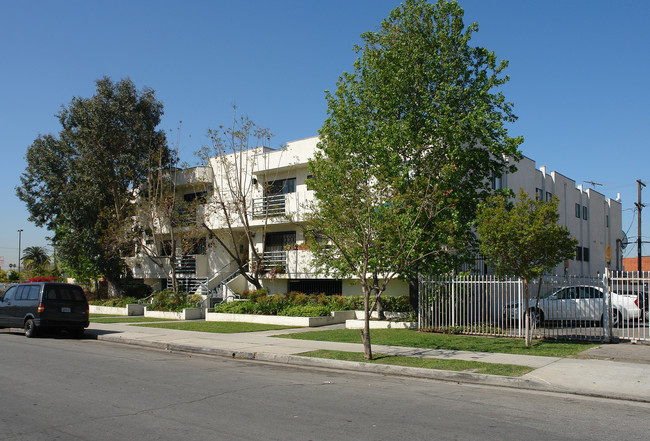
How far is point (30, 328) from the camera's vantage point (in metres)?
17.8

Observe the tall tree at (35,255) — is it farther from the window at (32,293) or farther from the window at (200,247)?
the window at (32,293)

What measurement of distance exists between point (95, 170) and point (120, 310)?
840 cm

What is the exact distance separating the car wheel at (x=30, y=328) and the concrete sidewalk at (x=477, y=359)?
6.27 ft

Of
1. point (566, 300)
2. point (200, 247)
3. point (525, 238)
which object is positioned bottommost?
point (566, 300)

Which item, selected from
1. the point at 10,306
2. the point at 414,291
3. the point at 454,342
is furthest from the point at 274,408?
the point at 10,306

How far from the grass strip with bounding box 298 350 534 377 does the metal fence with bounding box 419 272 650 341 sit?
4835mm

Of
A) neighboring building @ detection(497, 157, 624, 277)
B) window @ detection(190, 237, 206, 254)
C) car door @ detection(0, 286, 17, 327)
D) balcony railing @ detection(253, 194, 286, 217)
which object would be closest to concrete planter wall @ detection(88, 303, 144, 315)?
window @ detection(190, 237, 206, 254)

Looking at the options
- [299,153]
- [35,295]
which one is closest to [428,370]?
[35,295]

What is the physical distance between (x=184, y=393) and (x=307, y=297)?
1574 cm

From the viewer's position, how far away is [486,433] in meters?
6.54

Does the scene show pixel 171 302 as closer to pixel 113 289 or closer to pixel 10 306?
pixel 10 306

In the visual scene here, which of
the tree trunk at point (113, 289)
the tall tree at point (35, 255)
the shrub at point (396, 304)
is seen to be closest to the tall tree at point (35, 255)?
the tall tree at point (35, 255)

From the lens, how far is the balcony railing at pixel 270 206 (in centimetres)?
2794

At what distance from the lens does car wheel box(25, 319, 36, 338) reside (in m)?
17.7
